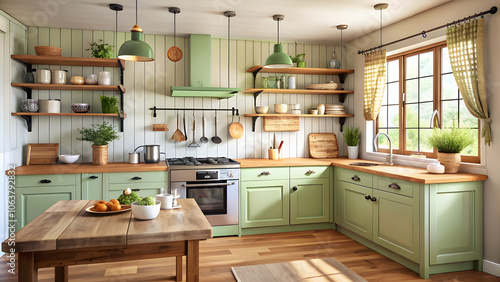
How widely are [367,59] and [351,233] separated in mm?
2155

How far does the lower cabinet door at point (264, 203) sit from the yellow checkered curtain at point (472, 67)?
214 centimetres

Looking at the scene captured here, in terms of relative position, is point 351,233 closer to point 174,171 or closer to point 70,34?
point 174,171

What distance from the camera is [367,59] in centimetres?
480

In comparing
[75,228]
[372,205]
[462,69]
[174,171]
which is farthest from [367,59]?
[75,228]

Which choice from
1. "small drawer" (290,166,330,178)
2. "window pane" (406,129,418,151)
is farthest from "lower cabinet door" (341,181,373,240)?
"window pane" (406,129,418,151)

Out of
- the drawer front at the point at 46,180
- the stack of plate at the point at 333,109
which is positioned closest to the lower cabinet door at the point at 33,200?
the drawer front at the point at 46,180

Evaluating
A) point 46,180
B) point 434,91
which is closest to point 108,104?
point 46,180

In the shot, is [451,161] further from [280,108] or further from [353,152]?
[280,108]

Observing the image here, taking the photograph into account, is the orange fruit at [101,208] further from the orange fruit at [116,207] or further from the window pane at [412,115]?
the window pane at [412,115]

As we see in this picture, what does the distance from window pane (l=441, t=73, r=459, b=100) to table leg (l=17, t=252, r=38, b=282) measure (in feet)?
12.2

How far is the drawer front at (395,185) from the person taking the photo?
3393 millimetres

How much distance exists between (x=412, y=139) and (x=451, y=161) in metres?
0.87

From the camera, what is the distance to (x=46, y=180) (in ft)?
13.0

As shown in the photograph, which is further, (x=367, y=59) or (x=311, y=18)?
(x=367, y=59)
